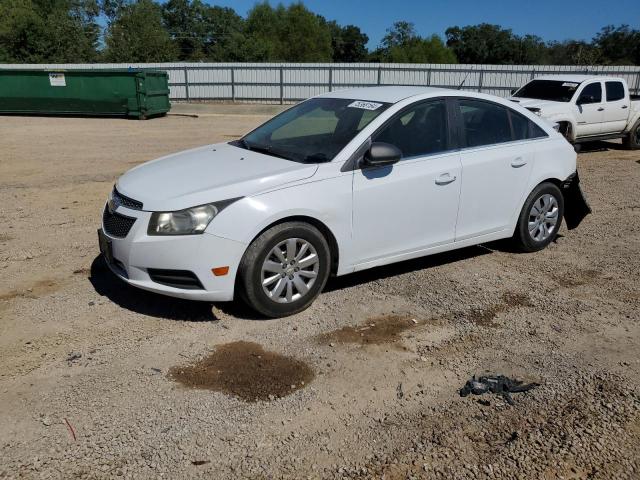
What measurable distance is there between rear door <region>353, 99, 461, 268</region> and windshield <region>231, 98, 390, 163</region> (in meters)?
0.26

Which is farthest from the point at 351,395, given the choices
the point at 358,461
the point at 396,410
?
the point at 358,461

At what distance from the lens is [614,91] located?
42.9 feet

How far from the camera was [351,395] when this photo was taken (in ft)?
11.3

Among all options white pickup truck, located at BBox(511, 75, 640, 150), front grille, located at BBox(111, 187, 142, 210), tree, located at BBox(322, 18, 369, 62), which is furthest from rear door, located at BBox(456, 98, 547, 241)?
tree, located at BBox(322, 18, 369, 62)

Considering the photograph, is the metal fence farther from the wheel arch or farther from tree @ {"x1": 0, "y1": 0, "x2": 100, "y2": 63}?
the wheel arch

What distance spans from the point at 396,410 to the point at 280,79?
91.9 feet

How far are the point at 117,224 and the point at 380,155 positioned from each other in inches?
79.7

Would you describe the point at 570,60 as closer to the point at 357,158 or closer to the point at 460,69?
the point at 460,69

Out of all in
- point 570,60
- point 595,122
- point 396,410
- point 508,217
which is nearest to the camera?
point 396,410

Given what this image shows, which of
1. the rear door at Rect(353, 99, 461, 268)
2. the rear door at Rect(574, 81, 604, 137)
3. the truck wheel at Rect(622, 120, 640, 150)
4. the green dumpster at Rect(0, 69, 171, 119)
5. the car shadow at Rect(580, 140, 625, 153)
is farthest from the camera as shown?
the green dumpster at Rect(0, 69, 171, 119)

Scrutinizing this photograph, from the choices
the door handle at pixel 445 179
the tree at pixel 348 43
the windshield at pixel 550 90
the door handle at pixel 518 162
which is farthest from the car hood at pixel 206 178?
the tree at pixel 348 43

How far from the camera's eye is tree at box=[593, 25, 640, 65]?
65.4 meters

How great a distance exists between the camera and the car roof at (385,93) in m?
5.00

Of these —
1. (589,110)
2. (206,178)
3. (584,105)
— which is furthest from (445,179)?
(589,110)
